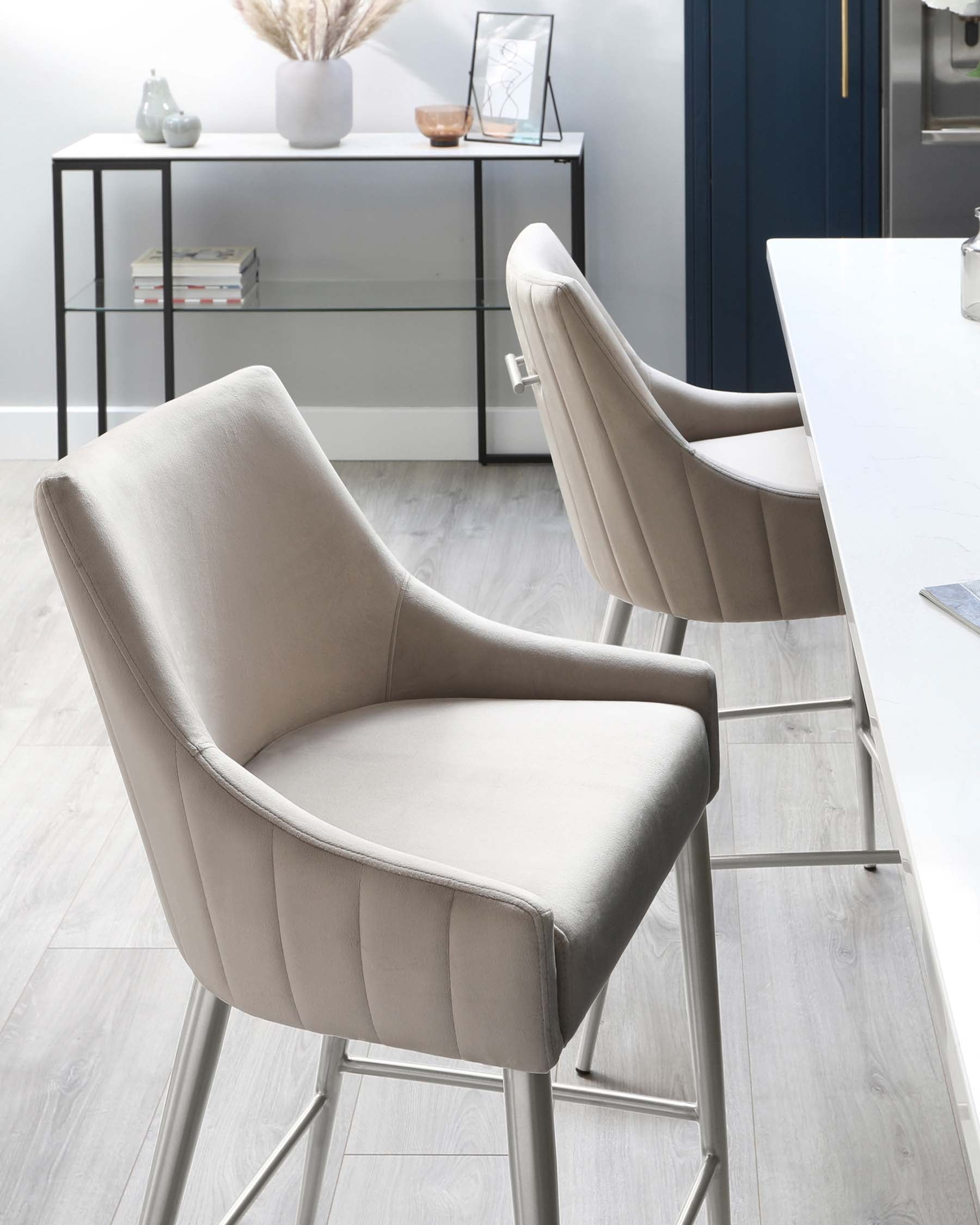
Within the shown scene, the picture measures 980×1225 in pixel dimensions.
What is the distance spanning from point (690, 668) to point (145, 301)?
2.99 meters

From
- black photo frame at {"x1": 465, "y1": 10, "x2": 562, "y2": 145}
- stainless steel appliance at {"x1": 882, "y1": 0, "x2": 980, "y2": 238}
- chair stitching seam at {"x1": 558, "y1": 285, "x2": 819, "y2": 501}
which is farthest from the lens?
black photo frame at {"x1": 465, "y1": 10, "x2": 562, "y2": 145}

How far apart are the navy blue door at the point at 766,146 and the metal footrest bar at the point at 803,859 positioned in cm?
227

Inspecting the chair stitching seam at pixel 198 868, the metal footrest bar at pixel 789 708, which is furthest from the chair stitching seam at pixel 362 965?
the metal footrest bar at pixel 789 708

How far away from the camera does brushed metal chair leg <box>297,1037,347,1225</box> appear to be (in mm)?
1396

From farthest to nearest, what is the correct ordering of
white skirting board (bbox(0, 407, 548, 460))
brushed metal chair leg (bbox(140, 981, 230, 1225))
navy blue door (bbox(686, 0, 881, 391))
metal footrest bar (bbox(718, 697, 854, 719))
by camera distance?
white skirting board (bbox(0, 407, 548, 460)) → navy blue door (bbox(686, 0, 881, 391)) → metal footrest bar (bbox(718, 697, 854, 719)) → brushed metal chair leg (bbox(140, 981, 230, 1225))

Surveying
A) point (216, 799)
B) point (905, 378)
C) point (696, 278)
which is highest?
point (696, 278)

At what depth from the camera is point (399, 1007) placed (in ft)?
3.26

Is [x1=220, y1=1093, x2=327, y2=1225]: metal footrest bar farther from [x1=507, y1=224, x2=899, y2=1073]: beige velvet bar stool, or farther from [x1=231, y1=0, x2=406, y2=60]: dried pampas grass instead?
[x1=231, y1=0, x2=406, y2=60]: dried pampas grass

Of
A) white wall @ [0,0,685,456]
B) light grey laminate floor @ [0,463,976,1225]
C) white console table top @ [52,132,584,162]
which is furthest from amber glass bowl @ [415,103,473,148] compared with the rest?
light grey laminate floor @ [0,463,976,1225]

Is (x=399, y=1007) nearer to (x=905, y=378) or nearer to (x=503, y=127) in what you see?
(x=905, y=378)

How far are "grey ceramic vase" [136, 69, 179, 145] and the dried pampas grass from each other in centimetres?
31

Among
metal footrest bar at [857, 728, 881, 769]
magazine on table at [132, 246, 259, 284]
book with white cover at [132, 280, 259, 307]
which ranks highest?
magazine on table at [132, 246, 259, 284]

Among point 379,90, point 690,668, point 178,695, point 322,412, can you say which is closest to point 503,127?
point 379,90

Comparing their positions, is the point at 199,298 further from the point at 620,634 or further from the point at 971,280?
the point at 971,280
